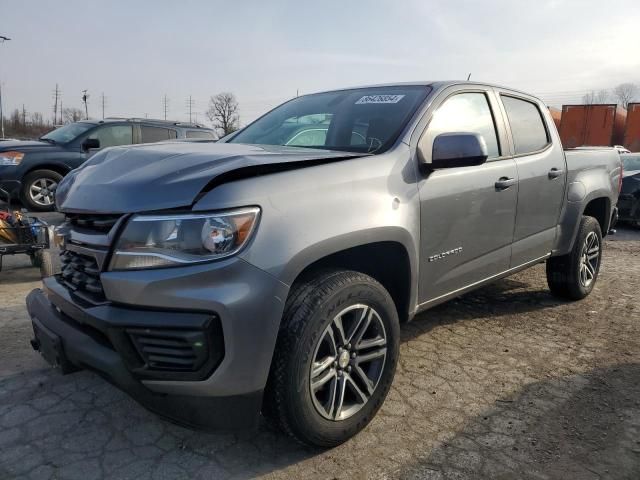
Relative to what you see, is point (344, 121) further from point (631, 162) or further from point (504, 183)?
point (631, 162)

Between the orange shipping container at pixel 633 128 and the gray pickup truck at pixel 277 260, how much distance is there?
78.1ft

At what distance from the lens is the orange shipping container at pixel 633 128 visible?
23.0 metres

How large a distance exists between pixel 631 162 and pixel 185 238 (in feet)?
38.7

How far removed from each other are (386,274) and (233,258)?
3.90 ft

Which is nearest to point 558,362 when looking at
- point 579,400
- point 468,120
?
point 579,400

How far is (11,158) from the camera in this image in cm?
892

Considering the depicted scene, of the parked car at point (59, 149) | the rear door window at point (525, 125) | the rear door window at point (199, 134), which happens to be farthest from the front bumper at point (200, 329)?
the rear door window at point (199, 134)

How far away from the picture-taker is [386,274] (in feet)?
9.63

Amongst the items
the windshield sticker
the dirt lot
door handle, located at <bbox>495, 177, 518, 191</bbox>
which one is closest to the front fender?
the windshield sticker

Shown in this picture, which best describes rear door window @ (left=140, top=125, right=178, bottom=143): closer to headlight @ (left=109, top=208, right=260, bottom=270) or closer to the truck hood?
the truck hood

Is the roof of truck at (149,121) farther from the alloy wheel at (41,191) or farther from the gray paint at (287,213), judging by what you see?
the gray paint at (287,213)

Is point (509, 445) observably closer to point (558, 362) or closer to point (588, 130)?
point (558, 362)

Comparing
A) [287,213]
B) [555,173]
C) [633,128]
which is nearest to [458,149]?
[287,213]

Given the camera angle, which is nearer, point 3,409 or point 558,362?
point 3,409
